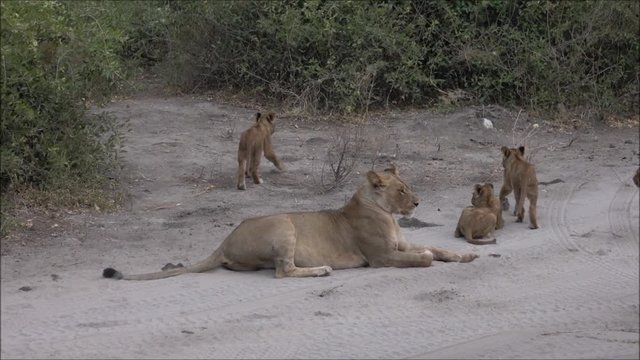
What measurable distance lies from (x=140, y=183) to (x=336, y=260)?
3.71 meters

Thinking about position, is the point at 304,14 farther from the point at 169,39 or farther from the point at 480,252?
the point at 480,252

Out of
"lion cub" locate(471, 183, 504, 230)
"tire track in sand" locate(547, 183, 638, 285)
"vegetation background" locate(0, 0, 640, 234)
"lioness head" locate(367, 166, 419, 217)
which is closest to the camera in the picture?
"tire track in sand" locate(547, 183, 638, 285)

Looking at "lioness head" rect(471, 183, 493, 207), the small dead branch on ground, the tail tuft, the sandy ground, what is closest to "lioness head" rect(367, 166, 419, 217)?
the sandy ground

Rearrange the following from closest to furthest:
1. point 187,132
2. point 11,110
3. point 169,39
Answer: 1. point 11,110
2. point 187,132
3. point 169,39

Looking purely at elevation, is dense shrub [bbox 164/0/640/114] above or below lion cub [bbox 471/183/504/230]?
above

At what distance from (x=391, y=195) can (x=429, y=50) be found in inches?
294

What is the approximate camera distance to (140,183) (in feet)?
42.0

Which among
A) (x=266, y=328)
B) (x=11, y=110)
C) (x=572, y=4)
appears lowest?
(x=266, y=328)

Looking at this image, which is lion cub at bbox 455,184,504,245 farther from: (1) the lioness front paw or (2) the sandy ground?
(1) the lioness front paw

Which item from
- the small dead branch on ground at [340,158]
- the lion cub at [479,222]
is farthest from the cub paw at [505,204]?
the small dead branch on ground at [340,158]

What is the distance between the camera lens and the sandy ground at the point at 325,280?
7.82 m

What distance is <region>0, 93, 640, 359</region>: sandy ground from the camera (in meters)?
7.82

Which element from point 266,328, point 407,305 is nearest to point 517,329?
point 407,305

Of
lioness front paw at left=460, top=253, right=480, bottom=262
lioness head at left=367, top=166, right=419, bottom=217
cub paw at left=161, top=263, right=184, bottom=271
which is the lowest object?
cub paw at left=161, top=263, right=184, bottom=271
